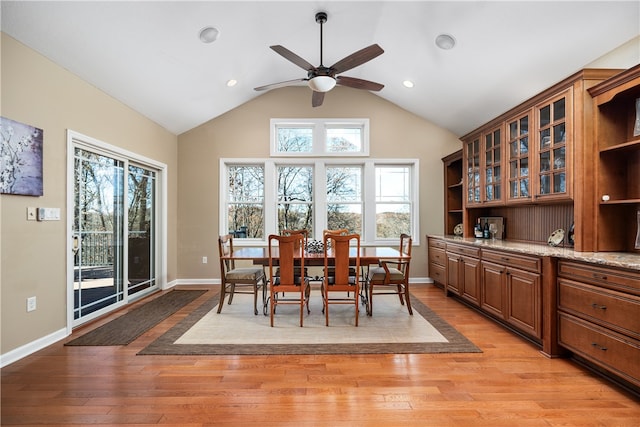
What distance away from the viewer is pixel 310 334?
124 inches

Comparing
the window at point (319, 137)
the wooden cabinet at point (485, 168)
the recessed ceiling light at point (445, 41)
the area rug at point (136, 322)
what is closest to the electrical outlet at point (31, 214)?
the area rug at point (136, 322)

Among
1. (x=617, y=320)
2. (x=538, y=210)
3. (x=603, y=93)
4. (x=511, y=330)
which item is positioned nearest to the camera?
(x=617, y=320)

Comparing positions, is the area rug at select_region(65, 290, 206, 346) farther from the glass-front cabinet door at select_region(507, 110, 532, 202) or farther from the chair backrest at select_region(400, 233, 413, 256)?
the glass-front cabinet door at select_region(507, 110, 532, 202)

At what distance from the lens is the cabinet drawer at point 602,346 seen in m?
2.00

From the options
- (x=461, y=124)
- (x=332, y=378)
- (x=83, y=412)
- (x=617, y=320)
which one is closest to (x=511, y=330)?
(x=617, y=320)

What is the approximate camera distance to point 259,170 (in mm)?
5621

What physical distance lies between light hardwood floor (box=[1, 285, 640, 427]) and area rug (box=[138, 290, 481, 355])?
0.14 metres

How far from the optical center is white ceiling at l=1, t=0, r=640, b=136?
274 centimetres

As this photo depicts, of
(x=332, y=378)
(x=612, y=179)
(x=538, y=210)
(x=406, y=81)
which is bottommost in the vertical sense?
(x=332, y=378)

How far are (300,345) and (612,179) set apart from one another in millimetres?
2957

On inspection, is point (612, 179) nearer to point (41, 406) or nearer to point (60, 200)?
point (41, 406)

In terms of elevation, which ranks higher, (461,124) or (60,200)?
(461,124)

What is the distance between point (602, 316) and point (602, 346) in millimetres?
201

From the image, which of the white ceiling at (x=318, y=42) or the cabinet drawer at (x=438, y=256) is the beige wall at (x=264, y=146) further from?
the white ceiling at (x=318, y=42)
